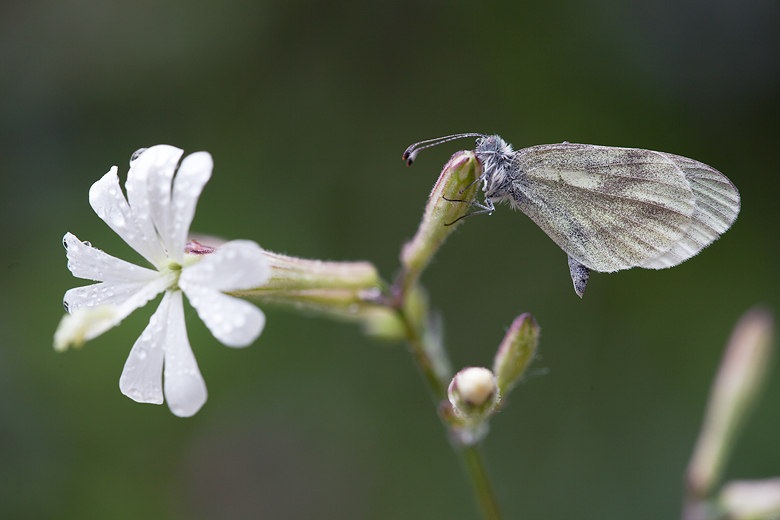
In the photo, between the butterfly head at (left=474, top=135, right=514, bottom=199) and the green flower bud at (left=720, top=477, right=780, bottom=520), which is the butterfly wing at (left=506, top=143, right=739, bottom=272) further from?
the green flower bud at (left=720, top=477, right=780, bottom=520)

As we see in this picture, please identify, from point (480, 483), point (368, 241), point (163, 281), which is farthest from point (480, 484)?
point (368, 241)

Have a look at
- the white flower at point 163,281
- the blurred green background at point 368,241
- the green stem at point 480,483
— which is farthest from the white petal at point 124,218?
the blurred green background at point 368,241

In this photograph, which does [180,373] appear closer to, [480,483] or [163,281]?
[163,281]

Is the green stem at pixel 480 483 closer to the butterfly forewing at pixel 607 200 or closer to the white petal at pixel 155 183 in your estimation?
the butterfly forewing at pixel 607 200

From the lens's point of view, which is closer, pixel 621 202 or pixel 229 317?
pixel 229 317

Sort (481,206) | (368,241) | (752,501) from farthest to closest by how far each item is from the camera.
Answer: (368,241)
(752,501)
(481,206)

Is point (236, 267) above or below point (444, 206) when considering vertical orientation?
below

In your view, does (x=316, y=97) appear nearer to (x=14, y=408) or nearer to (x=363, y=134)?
(x=363, y=134)
